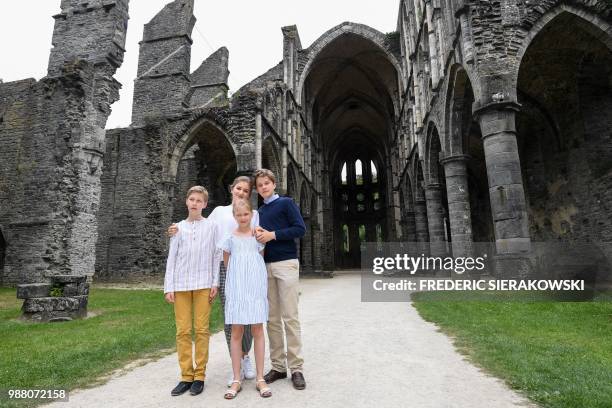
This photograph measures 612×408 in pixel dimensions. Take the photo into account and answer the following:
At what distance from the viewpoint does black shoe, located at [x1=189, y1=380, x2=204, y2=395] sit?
276cm

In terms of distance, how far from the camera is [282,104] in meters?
20.7

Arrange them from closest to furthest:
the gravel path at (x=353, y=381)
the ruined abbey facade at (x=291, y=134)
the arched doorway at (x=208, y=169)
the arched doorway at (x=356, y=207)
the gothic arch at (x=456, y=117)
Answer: the gravel path at (x=353, y=381)
the ruined abbey facade at (x=291, y=134)
the gothic arch at (x=456, y=117)
the arched doorway at (x=208, y=169)
the arched doorway at (x=356, y=207)

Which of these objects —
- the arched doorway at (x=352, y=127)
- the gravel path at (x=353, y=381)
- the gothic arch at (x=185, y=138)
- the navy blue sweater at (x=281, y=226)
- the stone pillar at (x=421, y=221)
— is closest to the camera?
the gravel path at (x=353, y=381)

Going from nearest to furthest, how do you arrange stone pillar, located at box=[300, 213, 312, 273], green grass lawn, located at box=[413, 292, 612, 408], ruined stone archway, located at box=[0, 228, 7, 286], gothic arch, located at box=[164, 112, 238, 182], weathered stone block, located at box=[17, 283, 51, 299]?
green grass lawn, located at box=[413, 292, 612, 408]
weathered stone block, located at box=[17, 283, 51, 299]
ruined stone archway, located at box=[0, 228, 7, 286]
gothic arch, located at box=[164, 112, 238, 182]
stone pillar, located at box=[300, 213, 312, 273]

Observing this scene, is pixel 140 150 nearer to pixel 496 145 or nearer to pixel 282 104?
pixel 282 104

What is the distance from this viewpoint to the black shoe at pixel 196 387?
2760mm

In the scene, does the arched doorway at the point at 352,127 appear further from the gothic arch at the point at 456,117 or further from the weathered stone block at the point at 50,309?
the weathered stone block at the point at 50,309

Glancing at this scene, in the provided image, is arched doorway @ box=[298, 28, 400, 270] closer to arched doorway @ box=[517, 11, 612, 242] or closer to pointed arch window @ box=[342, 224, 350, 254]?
pointed arch window @ box=[342, 224, 350, 254]

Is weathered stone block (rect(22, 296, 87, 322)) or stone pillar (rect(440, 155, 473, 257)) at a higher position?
stone pillar (rect(440, 155, 473, 257))

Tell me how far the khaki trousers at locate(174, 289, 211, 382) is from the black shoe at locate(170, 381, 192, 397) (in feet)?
0.13

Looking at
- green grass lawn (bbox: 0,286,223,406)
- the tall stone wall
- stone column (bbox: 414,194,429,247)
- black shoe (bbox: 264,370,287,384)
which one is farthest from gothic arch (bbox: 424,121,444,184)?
black shoe (bbox: 264,370,287,384)

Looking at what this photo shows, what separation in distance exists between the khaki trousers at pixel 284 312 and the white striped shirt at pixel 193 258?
485 millimetres

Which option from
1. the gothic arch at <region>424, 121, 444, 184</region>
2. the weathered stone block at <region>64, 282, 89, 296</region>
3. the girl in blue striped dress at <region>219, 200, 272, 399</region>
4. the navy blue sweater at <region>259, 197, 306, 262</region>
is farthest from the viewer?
the gothic arch at <region>424, 121, 444, 184</region>

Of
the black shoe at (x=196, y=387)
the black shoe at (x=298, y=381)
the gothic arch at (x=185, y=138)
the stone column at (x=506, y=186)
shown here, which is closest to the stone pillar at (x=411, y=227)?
the gothic arch at (x=185, y=138)
